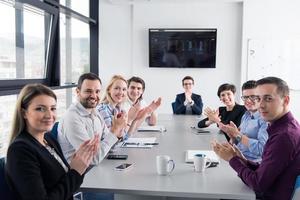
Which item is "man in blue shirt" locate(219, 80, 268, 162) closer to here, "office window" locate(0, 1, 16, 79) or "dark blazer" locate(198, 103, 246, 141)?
"dark blazer" locate(198, 103, 246, 141)

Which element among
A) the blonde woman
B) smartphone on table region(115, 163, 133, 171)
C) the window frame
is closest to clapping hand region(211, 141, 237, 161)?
smartphone on table region(115, 163, 133, 171)

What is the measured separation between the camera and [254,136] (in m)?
2.49

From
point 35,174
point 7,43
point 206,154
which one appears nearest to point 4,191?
point 35,174

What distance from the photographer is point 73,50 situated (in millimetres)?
4785

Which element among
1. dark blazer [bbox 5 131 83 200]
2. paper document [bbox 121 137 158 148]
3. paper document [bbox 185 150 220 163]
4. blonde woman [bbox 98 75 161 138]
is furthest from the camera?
blonde woman [bbox 98 75 161 138]

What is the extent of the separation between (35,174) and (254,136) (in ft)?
5.64

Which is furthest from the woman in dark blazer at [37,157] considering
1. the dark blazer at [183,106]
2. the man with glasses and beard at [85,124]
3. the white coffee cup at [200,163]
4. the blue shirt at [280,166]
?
the dark blazer at [183,106]

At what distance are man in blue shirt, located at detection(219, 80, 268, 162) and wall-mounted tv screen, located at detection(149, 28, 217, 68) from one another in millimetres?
3005

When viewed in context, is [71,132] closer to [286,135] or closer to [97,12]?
[286,135]

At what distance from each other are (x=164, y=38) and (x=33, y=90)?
174 inches

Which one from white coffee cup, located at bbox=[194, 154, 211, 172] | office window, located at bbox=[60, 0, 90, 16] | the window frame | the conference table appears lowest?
the conference table

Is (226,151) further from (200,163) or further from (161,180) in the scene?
(161,180)

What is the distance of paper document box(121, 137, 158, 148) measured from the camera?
2.46 metres

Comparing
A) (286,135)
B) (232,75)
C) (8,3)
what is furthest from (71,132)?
(232,75)
